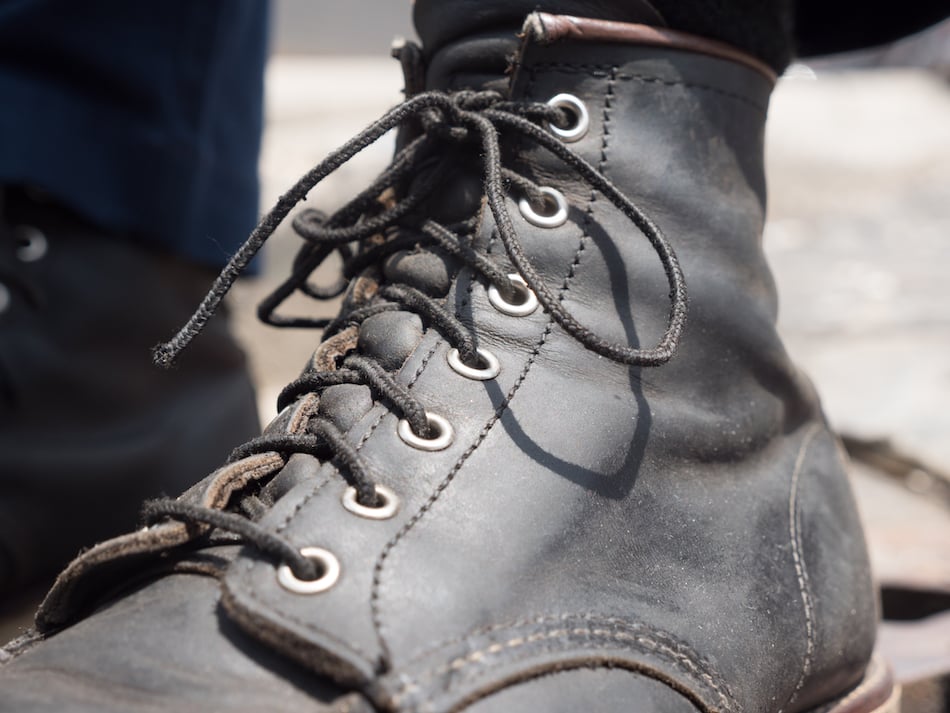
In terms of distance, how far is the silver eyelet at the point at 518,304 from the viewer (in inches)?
28.2

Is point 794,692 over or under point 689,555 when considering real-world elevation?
under

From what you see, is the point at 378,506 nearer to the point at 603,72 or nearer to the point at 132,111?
the point at 603,72

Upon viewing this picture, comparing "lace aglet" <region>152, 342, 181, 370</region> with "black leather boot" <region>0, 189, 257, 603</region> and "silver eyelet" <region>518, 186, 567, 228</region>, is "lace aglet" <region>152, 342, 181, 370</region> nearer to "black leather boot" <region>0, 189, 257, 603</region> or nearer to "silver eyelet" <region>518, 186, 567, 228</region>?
"silver eyelet" <region>518, 186, 567, 228</region>

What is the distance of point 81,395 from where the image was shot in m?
1.30

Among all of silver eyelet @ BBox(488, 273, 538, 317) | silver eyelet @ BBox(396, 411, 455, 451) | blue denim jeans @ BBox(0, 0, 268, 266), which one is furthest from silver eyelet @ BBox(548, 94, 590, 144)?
blue denim jeans @ BBox(0, 0, 268, 266)

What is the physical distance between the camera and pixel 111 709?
1.70 ft

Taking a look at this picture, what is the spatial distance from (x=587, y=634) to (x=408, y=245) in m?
0.35

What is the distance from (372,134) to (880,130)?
14.9 feet

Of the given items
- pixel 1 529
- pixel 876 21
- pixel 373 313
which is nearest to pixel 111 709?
pixel 373 313

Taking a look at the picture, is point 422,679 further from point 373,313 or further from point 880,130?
point 880,130

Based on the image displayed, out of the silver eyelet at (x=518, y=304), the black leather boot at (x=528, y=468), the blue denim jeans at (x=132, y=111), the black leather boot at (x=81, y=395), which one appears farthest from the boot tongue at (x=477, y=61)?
the black leather boot at (x=81, y=395)

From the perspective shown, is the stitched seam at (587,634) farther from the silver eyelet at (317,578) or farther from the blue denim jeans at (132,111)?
the blue denim jeans at (132,111)

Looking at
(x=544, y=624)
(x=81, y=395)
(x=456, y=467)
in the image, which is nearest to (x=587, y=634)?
(x=544, y=624)

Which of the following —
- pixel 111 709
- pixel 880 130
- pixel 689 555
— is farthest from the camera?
pixel 880 130
